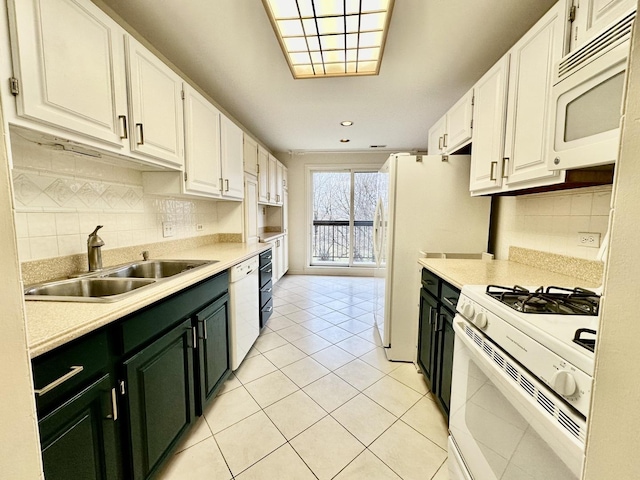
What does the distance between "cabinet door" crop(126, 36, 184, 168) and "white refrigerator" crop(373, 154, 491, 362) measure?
1.59m

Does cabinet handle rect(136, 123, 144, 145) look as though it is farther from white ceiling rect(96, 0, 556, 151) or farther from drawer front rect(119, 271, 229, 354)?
drawer front rect(119, 271, 229, 354)

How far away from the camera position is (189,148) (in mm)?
1956

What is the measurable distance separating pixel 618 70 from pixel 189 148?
2.16 m

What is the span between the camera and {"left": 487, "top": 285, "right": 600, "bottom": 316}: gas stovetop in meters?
0.91

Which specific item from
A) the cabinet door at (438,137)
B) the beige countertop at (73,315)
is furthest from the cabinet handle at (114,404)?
the cabinet door at (438,137)

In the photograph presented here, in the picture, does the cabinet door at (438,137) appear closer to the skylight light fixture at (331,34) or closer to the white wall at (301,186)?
the skylight light fixture at (331,34)

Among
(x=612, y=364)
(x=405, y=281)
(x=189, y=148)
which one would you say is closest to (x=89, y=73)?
(x=189, y=148)

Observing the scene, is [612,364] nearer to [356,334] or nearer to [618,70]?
[618,70]

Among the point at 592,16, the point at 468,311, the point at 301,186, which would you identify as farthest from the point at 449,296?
the point at 301,186

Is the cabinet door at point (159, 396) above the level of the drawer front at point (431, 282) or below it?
below

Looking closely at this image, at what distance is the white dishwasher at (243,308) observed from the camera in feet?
6.49

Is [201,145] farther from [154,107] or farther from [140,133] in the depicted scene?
[140,133]

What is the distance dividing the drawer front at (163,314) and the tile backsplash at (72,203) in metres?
0.44

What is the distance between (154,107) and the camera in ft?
5.22
